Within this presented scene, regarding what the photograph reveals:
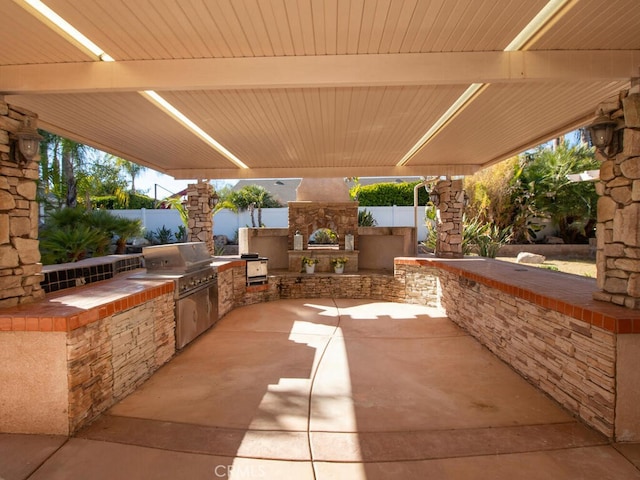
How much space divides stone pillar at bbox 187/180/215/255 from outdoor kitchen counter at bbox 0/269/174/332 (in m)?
4.89

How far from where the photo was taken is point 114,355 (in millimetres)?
3549

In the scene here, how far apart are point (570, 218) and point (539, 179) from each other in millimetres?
2442

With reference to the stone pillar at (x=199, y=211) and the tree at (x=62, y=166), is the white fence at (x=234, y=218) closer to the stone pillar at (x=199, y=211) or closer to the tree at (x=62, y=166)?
the tree at (x=62, y=166)

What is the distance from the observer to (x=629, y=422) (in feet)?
9.43

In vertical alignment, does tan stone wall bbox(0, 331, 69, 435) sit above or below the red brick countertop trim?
below

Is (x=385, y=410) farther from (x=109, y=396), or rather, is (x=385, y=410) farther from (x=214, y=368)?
(x=109, y=396)

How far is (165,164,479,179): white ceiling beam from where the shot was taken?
8.97 metres

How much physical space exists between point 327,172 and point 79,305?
6735 millimetres

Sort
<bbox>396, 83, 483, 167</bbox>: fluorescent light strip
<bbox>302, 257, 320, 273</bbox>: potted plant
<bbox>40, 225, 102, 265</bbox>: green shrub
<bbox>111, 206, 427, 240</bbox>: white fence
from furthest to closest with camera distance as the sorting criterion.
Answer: <bbox>111, 206, 427, 240</bbox>: white fence → <bbox>302, 257, 320, 273</bbox>: potted plant → <bbox>40, 225, 102, 265</bbox>: green shrub → <bbox>396, 83, 483, 167</bbox>: fluorescent light strip

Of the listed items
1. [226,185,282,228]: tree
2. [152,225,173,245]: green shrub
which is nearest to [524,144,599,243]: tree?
[226,185,282,228]: tree

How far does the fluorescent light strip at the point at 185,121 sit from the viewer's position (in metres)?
4.41

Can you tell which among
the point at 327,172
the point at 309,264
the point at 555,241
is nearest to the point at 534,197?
the point at 555,241

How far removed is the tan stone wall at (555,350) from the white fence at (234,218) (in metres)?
12.9

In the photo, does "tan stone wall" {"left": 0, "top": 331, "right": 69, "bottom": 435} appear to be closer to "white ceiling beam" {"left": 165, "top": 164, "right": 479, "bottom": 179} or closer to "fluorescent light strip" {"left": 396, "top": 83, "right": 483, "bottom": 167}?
"fluorescent light strip" {"left": 396, "top": 83, "right": 483, "bottom": 167}
